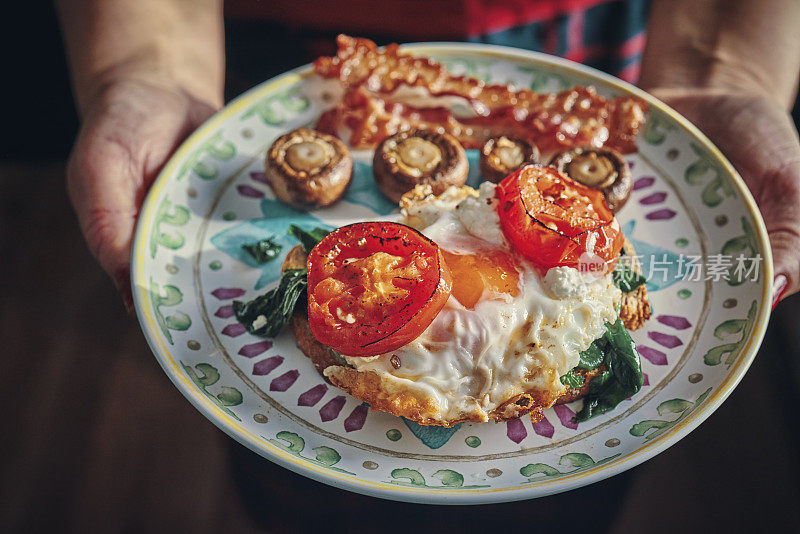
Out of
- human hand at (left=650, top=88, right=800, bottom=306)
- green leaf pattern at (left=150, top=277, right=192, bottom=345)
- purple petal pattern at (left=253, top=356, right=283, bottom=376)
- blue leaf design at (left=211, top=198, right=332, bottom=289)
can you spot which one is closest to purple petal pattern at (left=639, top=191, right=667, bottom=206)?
human hand at (left=650, top=88, right=800, bottom=306)

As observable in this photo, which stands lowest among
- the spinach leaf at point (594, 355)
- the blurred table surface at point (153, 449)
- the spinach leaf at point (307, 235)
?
the blurred table surface at point (153, 449)

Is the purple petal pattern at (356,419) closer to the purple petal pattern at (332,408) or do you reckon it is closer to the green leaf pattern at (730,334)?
the purple petal pattern at (332,408)

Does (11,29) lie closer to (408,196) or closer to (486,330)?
(408,196)

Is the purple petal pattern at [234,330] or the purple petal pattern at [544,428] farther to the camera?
the purple petal pattern at [234,330]

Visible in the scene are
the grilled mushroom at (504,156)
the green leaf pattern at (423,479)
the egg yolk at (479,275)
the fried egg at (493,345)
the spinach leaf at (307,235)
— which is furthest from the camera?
the grilled mushroom at (504,156)

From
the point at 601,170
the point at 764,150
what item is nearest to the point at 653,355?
the point at 601,170

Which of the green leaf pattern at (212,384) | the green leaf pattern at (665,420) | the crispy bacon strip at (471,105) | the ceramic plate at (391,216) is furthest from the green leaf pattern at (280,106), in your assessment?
the green leaf pattern at (665,420)
